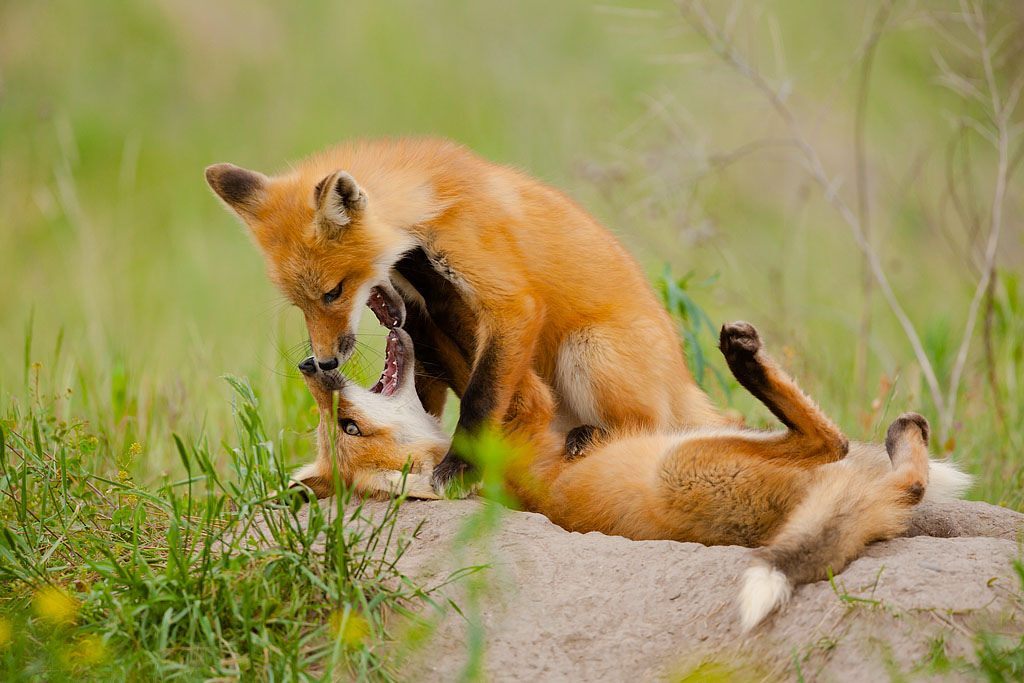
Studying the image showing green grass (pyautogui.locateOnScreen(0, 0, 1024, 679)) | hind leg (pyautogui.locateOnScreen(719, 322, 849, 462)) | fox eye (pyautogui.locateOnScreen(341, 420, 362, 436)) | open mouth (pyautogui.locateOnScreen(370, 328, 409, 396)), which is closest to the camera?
green grass (pyautogui.locateOnScreen(0, 0, 1024, 679))

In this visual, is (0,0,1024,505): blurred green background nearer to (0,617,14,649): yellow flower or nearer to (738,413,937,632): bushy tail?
(738,413,937,632): bushy tail

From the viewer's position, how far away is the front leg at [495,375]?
489 cm

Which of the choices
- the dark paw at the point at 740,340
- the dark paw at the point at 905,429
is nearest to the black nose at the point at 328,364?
the dark paw at the point at 740,340

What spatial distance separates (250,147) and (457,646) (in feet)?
41.7

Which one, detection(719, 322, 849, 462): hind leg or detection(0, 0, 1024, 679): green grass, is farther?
detection(719, 322, 849, 462): hind leg

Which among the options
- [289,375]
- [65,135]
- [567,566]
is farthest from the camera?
[65,135]

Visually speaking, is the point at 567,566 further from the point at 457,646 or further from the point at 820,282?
the point at 820,282

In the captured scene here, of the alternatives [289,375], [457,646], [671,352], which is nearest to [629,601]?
[457,646]

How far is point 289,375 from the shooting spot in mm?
6312

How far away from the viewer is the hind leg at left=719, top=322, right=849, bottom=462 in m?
4.61

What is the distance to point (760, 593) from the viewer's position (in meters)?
3.44

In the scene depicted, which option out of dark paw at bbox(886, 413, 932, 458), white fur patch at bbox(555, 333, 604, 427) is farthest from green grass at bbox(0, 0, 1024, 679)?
white fur patch at bbox(555, 333, 604, 427)

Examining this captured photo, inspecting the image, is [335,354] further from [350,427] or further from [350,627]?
[350,627]

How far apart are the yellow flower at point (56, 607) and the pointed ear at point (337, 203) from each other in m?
2.03
